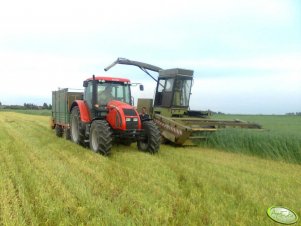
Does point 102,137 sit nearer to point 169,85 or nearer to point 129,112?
point 129,112

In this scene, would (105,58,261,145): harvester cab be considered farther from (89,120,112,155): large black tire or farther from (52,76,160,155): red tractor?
(89,120,112,155): large black tire

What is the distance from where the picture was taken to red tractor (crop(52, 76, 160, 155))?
9758mm

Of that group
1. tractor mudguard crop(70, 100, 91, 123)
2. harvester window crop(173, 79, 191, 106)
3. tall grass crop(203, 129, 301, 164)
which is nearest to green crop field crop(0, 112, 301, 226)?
tall grass crop(203, 129, 301, 164)

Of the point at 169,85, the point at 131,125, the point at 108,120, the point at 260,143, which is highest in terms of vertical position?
the point at 169,85

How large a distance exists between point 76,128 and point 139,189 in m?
6.31

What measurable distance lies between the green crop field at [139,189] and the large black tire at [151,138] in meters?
0.52

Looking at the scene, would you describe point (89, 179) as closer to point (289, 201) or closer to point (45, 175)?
point (45, 175)

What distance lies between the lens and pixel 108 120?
1037 centimetres

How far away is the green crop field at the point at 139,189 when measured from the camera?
469cm

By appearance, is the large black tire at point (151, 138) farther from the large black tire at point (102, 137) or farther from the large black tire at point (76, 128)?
the large black tire at point (76, 128)

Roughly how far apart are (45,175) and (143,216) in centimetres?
275

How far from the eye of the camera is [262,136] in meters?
10.9

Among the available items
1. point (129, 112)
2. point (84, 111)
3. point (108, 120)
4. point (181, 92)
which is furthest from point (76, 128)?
point (181, 92)

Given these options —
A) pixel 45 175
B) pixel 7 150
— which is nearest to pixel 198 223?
pixel 45 175
